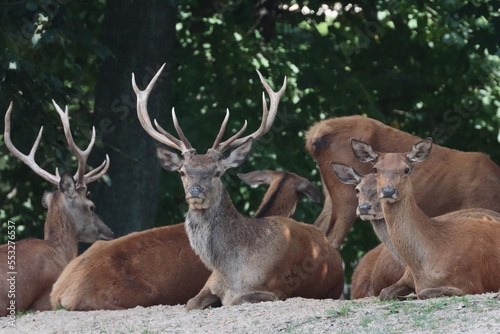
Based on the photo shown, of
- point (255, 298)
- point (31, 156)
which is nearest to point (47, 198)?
point (31, 156)

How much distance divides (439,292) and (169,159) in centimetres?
272

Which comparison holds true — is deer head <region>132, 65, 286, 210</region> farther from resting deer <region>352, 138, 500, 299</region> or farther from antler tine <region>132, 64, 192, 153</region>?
resting deer <region>352, 138, 500, 299</region>

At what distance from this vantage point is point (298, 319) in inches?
348

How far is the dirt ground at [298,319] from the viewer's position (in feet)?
27.2

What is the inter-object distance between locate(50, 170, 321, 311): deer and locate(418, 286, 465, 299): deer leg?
2.49 m

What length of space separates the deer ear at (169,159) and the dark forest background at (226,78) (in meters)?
2.36

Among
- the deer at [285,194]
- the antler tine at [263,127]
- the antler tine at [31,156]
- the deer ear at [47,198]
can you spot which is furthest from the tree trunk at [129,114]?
the antler tine at [263,127]

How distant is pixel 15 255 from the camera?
1180 cm

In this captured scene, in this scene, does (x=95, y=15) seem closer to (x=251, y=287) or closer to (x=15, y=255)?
(x=15, y=255)

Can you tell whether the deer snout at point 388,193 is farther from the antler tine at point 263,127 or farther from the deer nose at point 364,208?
the antler tine at point 263,127

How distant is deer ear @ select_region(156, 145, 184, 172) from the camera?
1098 cm

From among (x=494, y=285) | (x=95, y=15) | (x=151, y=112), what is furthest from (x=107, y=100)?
(x=494, y=285)

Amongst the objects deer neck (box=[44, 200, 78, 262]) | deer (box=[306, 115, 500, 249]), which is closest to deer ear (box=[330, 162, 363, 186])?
deer (box=[306, 115, 500, 249])

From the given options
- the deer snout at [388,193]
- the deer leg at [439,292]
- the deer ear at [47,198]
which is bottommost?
the deer leg at [439,292]
